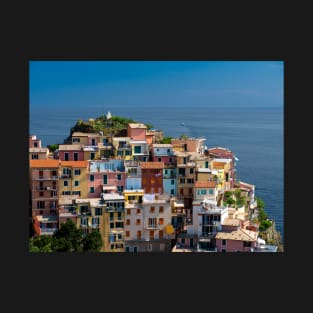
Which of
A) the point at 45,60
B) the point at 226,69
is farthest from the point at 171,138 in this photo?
the point at 45,60

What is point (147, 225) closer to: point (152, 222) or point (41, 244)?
point (152, 222)

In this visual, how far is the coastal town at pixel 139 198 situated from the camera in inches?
848

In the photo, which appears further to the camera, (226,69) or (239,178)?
(239,178)

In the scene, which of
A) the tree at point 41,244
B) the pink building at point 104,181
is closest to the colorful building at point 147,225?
the pink building at point 104,181

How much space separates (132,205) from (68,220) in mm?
1449

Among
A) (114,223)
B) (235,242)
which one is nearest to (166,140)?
(114,223)

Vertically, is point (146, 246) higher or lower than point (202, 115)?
lower

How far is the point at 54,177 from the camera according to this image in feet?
71.9

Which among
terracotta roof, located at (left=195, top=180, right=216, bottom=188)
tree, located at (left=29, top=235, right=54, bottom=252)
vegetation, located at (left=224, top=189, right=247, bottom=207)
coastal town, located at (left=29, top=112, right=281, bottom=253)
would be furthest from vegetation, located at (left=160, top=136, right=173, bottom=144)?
tree, located at (left=29, top=235, right=54, bottom=252)

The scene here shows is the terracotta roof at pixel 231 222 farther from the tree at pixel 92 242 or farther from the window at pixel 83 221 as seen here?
the window at pixel 83 221

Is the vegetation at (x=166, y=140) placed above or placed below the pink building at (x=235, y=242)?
above

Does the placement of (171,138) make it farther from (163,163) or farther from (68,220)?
(68,220)

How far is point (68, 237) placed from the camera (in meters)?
21.3

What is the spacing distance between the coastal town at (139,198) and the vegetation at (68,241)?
0.37 ft
